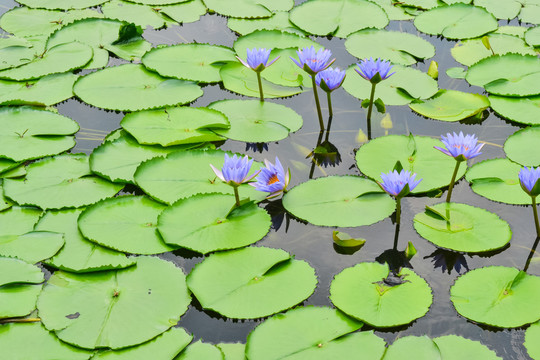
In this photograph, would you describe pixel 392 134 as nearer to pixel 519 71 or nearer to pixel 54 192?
pixel 519 71

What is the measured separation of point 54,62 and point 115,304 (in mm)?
2309

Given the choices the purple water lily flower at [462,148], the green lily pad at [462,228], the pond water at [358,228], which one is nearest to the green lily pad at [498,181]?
the pond water at [358,228]

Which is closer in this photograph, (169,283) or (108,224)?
(169,283)

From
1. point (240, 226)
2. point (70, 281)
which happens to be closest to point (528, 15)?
point (240, 226)

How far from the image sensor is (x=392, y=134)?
353cm

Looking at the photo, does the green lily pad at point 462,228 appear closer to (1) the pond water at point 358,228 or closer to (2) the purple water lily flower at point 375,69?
(1) the pond water at point 358,228

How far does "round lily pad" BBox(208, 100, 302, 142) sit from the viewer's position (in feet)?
11.6

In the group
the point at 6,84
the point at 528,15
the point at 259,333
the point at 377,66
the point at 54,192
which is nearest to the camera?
the point at 259,333

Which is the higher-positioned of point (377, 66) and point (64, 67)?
point (377, 66)

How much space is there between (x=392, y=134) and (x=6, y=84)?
2.54 m

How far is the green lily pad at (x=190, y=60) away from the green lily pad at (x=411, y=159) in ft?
4.19

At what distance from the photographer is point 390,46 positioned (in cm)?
443

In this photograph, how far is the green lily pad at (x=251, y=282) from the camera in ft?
8.14

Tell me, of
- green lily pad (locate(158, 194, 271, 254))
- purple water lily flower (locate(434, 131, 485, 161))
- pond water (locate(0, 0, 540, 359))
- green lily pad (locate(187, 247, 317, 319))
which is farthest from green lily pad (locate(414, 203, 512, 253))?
green lily pad (locate(158, 194, 271, 254))
